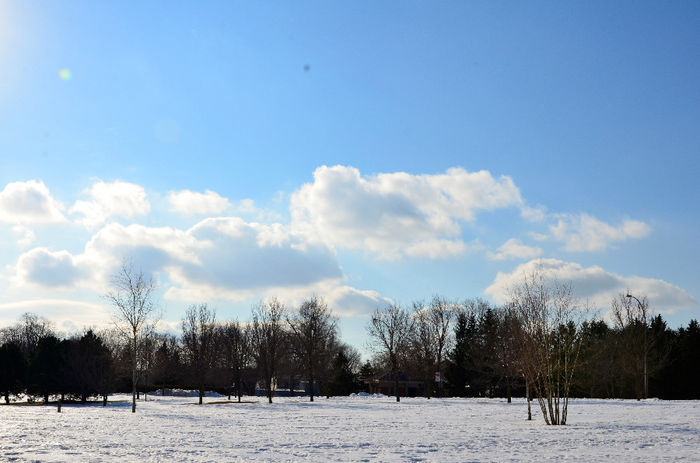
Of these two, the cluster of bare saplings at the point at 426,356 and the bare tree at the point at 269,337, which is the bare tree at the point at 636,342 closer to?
the cluster of bare saplings at the point at 426,356

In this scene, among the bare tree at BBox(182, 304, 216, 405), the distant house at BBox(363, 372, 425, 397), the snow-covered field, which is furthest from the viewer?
the distant house at BBox(363, 372, 425, 397)

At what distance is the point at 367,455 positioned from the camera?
1667cm

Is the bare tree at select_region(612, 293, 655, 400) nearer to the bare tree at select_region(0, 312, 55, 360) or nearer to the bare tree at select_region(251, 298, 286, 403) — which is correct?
the bare tree at select_region(251, 298, 286, 403)

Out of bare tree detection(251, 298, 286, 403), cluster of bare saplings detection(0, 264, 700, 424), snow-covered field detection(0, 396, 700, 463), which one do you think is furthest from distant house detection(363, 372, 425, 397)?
snow-covered field detection(0, 396, 700, 463)

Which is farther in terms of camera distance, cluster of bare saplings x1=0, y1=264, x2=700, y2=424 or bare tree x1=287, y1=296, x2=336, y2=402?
bare tree x1=287, y1=296, x2=336, y2=402

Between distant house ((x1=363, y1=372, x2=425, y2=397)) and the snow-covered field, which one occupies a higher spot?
the snow-covered field

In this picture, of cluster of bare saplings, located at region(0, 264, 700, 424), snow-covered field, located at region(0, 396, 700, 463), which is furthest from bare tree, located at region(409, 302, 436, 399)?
snow-covered field, located at region(0, 396, 700, 463)

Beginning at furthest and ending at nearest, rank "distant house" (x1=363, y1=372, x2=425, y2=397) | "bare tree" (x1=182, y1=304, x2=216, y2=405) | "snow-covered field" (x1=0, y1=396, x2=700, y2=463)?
"distant house" (x1=363, y1=372, x2=425, y2=397)
"bare tree" (x1=182, y1=304, x2=216, y2=405)
"snow-covered field" (x1=0, y1=396, x2=700, y2=463)

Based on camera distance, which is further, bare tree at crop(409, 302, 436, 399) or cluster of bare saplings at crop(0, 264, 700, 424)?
bare tree at crop(409, 302, 436, 399)

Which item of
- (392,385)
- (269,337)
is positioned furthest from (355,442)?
(392,385)

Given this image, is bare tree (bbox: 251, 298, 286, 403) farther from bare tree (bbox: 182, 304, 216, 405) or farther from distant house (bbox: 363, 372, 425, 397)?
distant house (bbox: 363, 372, 425, 397)

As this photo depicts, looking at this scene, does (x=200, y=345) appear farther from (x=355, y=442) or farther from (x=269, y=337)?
(x=355, y=442)

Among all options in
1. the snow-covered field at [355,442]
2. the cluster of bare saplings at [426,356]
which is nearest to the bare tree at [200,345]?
the cluster of bare saplings at [426,356]

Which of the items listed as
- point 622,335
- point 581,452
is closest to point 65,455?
point 581,452
